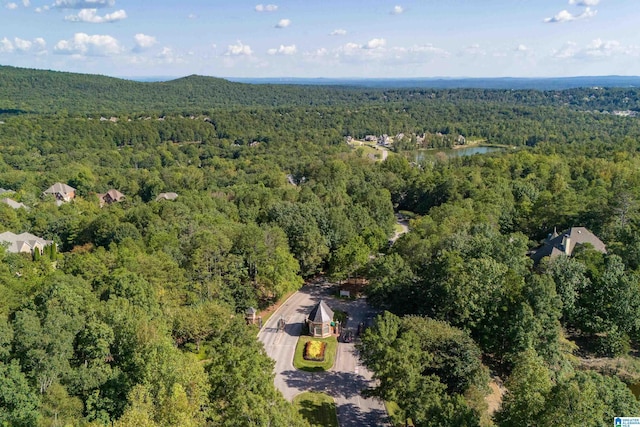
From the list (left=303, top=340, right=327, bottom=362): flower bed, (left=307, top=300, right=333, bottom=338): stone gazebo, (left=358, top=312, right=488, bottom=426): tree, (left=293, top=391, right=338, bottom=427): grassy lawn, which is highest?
(left=358, top=312, right=488, bottom=426): tree

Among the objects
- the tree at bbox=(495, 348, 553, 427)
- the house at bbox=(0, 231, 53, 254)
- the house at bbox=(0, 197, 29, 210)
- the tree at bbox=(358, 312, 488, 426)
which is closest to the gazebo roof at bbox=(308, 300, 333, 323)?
the tree at bbox=(358, 312, 488, 426)

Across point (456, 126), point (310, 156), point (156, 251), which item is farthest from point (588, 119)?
point (156, 251)

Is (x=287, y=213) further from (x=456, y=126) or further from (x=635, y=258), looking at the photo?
(x=456, y=126)

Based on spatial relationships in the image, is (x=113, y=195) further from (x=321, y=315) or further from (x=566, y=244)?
(x=566, y=244)

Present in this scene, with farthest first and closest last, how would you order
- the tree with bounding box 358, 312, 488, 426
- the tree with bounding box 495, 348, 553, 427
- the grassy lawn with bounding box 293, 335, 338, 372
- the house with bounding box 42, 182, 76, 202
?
1. the house with bounding box 42, 182, 76, 202
2. the grassy lawn with bounding box 293, 335, 338, 372
3. the tree with bounding box 358, 312, 488, 426
4. the tree with bounding box 495, 348, 553, 427

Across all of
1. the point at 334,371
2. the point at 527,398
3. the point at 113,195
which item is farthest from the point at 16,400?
the point at 113,195

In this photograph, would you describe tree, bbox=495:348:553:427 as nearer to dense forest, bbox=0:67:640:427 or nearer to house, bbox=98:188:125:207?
dense forest, bbox=0:67:640:427
